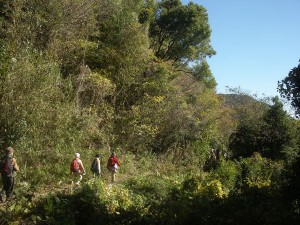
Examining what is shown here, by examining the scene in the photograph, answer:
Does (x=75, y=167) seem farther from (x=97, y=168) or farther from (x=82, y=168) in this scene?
(x=97, y=168)

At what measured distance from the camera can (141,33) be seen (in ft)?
64.4

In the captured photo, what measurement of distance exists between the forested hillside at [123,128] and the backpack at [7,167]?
0.76m

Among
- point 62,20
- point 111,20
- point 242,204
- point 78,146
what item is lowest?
point 242,204

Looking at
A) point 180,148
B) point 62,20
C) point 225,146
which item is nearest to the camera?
point 62,20

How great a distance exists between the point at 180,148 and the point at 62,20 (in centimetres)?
1106

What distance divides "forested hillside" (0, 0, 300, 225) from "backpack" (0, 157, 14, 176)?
76 centimetres

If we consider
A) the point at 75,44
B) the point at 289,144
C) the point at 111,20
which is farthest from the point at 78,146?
the point at 289,144

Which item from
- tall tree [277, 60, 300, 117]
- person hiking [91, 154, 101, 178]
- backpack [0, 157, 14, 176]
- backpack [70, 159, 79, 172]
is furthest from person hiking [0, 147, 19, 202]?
tall tree [277, 60, 300, 117]

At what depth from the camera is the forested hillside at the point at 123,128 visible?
8086 millimetres

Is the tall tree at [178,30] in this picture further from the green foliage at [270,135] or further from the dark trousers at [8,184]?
the dark trousers at [8,184]

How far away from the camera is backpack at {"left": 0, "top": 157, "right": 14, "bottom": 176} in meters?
9.27

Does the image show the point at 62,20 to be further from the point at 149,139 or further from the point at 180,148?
the point at 180,148

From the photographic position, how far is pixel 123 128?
18.8 meters

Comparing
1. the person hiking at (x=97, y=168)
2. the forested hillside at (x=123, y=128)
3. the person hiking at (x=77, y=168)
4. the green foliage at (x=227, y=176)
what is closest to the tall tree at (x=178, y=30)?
the forested hillside at (x=123, y=128)
